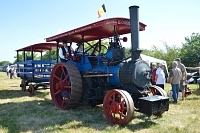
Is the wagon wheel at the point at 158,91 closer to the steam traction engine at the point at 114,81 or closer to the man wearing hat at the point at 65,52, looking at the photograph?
the steam traction engine at the point at 114,81

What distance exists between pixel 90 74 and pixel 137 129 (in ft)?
5.68

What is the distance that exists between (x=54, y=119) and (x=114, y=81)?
151cm

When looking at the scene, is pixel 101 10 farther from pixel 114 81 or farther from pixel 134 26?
pixel 114 81

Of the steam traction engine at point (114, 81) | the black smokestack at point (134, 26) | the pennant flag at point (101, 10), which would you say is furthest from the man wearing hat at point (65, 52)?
the black smokestack at point (134, 26)

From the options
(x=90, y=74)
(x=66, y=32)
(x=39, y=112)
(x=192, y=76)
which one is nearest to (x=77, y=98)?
(x=90, y=74)

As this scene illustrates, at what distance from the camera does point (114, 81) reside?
4480mm

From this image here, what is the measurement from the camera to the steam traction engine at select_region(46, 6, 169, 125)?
382 cm

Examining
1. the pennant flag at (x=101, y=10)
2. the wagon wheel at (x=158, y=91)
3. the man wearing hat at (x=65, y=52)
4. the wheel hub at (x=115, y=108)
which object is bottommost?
the wheel hub at (x=115, y=108)

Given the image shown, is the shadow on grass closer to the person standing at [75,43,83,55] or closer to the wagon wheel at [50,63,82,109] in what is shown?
the wagon wheel at [50,63,82,109]

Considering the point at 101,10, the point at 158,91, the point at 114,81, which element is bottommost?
the point at 158,91

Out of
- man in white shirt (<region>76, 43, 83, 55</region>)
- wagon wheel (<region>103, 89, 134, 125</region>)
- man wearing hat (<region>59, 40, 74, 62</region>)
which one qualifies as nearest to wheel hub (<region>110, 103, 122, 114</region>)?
wagon wheel (<region>103, 89, 134, 125</region>)

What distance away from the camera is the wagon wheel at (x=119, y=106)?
3.62 metres

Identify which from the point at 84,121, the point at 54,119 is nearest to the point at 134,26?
the point at 84,121

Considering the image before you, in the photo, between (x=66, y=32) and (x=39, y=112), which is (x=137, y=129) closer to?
(x=39, y=112)
